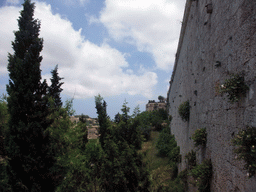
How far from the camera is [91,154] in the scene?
20.8 feet

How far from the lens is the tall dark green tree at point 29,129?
7.14 metres

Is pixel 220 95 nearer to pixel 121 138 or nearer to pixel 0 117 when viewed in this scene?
pixel 121 138

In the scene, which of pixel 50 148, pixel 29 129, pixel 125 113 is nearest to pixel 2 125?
pixel 29 129

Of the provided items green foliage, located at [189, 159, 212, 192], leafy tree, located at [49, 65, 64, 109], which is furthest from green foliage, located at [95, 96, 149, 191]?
leafy tree, located at [49, 65, 64, 109]

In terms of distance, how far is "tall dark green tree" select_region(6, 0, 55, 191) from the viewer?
714 centimetres

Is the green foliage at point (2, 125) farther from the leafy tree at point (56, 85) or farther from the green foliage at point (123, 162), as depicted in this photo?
the leafy tree at point (56, 85)

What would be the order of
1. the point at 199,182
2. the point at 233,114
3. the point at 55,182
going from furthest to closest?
1. the point at 55,182
2. the point at 199,182
3. the point at 233,114

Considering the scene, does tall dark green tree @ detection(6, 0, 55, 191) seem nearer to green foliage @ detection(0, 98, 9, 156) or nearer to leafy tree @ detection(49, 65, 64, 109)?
green foliage @ detection(0, 98, 9, 156)

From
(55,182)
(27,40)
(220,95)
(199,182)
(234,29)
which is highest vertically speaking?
(27,40)

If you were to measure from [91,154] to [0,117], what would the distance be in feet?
19.7

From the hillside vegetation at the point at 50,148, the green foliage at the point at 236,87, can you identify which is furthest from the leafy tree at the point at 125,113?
the green foliage at the point at 236,87

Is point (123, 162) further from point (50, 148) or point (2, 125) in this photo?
point (2, 125)

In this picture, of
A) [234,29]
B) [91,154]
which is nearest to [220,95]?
[234,29]

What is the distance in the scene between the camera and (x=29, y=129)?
302 inches
